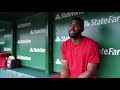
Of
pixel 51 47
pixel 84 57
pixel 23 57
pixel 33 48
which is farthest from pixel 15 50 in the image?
pixel 84 57

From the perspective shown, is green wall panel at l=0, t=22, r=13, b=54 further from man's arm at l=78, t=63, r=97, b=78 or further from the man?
man's arm at l=78, t=63, r=97, b=78

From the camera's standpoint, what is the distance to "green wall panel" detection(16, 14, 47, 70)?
3201 millimetres

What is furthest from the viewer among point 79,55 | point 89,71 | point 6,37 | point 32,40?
point 6,37

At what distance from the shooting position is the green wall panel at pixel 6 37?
4.39m

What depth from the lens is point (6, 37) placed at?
4605 mm

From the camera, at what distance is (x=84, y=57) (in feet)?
6.05

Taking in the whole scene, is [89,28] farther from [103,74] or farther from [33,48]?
[33,48]

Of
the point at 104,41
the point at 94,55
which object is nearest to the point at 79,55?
the point at 94,55

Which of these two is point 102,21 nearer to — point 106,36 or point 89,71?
point 106,36

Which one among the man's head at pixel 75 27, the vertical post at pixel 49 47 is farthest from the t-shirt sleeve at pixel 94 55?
the vertical post at pixel 49 47

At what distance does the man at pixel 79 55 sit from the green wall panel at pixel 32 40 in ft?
3.64

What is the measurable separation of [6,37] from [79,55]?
10.0ft
